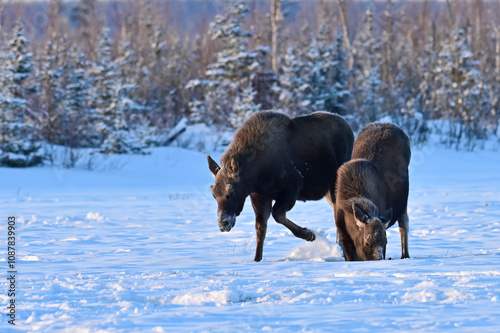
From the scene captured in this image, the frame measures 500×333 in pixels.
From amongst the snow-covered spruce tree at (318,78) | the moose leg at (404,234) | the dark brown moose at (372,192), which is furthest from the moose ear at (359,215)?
the snow-covered spruce tree at (318,78)

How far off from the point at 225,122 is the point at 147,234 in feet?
63.2

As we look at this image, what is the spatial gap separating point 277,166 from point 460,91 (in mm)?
28170

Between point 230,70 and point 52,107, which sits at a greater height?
point 52,107

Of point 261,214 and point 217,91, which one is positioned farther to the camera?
point 217,91

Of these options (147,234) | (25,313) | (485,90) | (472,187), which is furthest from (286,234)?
(485,90)

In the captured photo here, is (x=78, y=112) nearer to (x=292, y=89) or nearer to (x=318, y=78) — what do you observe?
(x=292, y=89)

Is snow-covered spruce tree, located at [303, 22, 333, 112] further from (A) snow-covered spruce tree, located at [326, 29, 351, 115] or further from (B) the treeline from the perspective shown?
(A) snow-covered spruce tree, located at [326, 29, 351, 115]

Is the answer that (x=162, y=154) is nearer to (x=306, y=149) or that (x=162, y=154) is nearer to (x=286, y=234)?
(x=286, y=234)

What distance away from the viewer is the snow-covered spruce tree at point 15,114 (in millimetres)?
22750

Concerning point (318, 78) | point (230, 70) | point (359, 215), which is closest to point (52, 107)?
point (230, 70)

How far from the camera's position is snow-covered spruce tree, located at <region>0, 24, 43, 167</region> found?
22750mm

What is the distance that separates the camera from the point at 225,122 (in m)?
31.2

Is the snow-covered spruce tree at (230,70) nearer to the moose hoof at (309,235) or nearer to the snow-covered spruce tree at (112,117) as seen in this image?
the snow-covered spruce tree at (112,117)

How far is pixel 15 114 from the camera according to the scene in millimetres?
23094
